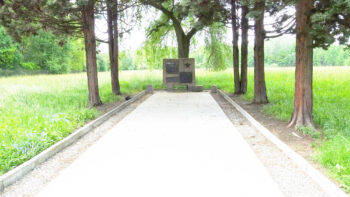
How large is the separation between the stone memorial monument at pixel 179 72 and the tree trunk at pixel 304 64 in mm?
11595

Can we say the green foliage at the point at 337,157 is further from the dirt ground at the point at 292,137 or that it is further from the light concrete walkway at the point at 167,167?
the light concrete walkway at the point at 167,167

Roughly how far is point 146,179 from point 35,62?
50.1 metres

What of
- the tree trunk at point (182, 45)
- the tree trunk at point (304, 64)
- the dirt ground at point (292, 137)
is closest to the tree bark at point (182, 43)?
the tree trunk at point (182, 45)

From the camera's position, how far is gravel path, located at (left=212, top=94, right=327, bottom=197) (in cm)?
399

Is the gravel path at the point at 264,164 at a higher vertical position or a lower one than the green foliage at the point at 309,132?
lower

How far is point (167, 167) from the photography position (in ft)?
16.1

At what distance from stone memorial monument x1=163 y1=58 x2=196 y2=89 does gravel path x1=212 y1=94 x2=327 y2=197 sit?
11454mm

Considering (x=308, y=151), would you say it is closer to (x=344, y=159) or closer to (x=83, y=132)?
(x=344, y=159)

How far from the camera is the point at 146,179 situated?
4.43 meters

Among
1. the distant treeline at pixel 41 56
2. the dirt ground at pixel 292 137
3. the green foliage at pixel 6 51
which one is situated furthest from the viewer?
the distant treeline at pixel 41 56

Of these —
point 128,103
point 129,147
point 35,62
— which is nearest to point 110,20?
point 128,103

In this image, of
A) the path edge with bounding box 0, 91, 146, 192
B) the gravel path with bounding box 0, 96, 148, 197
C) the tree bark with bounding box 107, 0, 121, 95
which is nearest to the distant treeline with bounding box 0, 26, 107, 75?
the tree bark with bounding box 107, 0, 121, 95

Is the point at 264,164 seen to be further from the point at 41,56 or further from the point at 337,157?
the point at 41,56

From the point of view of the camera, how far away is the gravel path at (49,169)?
412 centimetres
